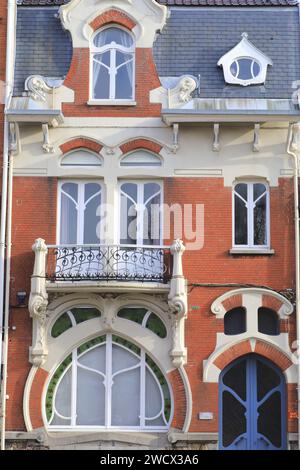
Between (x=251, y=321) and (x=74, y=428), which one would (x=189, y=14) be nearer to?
(x=251, y=321)

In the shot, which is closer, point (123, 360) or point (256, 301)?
point (256, 301)

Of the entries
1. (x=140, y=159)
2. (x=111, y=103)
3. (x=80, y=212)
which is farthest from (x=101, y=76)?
(x=80, y=212)

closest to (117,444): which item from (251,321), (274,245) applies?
(251,321)

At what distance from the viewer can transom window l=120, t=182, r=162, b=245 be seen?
86.7ft

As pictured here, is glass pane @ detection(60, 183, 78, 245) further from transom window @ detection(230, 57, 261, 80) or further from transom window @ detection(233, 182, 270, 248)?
transom window @ detection(230, 57, 261, 80)

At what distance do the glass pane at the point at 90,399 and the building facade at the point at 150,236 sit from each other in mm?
33

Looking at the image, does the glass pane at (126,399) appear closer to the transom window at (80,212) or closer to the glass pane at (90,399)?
the glass pane at (90,399)

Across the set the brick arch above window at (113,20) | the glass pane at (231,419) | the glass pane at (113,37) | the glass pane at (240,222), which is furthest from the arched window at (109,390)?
the brick arch above window at (113,20)

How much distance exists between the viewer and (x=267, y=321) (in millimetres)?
26094

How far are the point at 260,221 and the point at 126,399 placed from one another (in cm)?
534

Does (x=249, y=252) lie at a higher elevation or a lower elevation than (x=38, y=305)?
higher

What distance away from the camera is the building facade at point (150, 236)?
83.8 feet

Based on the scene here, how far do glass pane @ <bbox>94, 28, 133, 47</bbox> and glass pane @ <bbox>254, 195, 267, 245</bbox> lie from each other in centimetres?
513

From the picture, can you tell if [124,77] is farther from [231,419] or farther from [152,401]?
[231,419]
